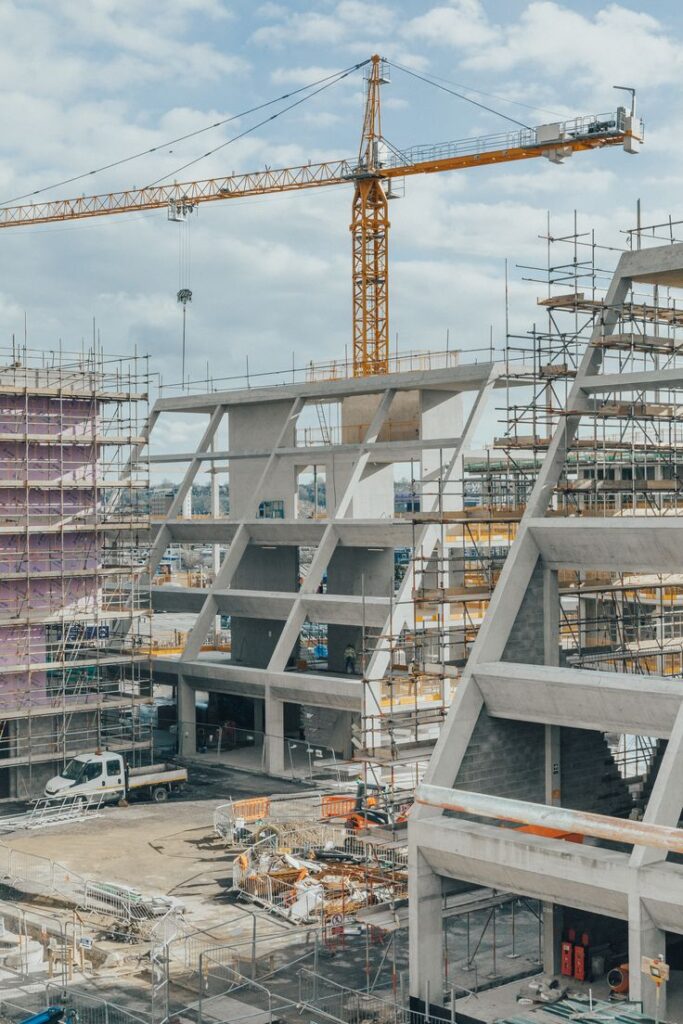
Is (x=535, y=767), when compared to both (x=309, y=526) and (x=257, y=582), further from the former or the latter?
(x=257, y=582)

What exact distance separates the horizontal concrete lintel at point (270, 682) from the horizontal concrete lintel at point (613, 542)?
55.1 ft

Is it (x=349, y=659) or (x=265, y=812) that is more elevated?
(x=349, y=659)

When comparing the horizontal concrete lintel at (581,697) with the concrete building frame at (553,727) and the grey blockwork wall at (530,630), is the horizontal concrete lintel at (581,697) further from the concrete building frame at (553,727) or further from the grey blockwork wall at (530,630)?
the grey blockwork wall at (530,630)

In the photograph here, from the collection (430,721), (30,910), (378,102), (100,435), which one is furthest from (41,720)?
(378,102)

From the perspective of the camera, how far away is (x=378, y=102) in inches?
3469

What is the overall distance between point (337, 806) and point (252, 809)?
2.61 m

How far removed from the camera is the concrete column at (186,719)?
54781 millimetres

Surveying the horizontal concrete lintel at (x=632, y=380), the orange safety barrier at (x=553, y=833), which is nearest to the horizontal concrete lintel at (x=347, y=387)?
the horizontal concrete lintel at (x=632, y=380)

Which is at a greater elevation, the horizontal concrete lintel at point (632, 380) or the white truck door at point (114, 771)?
the horizontal concrete lintel at point (632, 380)

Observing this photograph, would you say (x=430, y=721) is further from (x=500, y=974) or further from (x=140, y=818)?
(x=140, y=818)

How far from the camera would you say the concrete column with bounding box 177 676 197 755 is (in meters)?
54.8

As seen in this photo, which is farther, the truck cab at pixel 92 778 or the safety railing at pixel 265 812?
the truck cab at pixel 92 778

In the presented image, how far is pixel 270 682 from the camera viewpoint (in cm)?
5156

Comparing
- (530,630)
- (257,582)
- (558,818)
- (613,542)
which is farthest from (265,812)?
(558,818)
